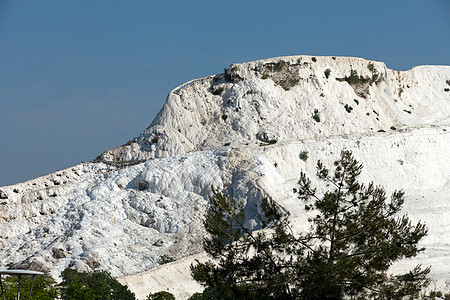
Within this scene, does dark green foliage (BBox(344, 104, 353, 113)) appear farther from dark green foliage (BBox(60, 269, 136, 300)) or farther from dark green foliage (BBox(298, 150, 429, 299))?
dark green foliage (BBox(298, 150, 429, 299))

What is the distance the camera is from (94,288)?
2625 cm

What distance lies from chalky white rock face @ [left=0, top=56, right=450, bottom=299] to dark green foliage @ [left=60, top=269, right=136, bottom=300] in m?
2.05

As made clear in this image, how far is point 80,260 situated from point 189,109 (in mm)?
22026

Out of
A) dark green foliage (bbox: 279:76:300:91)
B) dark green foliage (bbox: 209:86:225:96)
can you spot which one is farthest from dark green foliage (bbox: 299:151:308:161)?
dark green foliage (bbox: 209:86:225:96)

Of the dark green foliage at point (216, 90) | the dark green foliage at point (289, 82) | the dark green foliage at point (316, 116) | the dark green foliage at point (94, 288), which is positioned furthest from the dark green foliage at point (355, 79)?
the dark green foliage at point (94, 288)

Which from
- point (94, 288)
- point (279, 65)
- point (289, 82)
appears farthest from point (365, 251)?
point (279, 65)

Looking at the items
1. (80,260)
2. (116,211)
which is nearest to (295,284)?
(80,260)

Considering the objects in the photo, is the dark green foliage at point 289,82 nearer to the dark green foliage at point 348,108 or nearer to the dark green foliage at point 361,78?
the dark green foliage at point 361,78

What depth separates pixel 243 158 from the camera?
48.7 m

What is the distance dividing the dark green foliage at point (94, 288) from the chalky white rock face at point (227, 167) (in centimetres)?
205

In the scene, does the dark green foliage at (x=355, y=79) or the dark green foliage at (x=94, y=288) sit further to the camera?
the dark green foliage at (x=355, y=79)

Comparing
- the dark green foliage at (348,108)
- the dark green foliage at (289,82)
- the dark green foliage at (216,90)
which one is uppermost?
the dark green foliage at (289,82)

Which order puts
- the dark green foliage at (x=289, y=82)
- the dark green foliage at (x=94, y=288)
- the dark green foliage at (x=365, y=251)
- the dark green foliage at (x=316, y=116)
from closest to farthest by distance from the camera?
the dark green foliage at (x=365, y=251) → the dark green foliage at (x=94, y=288) → the dark green foliage at (x=316, y=116) → the dark green foliage at (x=289, y=82)

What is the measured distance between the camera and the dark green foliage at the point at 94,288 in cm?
2447
